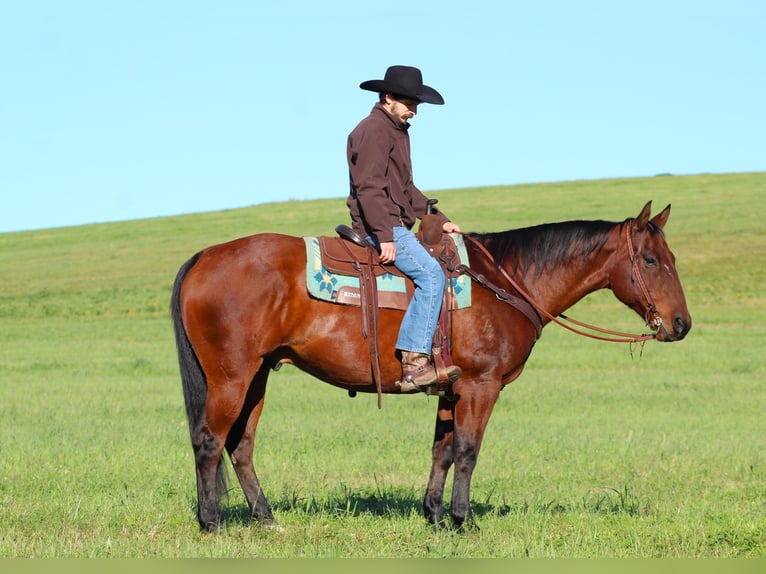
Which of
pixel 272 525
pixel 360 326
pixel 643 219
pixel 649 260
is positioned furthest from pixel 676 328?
pixel 272 525

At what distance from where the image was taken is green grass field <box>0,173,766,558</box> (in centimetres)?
713

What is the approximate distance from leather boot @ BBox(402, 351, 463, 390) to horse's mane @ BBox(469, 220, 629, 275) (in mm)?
1107

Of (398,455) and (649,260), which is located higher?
(649,260)

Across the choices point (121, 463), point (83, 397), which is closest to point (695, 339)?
point (83, 397)

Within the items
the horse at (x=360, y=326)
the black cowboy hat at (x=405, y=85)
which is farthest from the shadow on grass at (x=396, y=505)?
the black cowboy hat at (x=405, y=85)

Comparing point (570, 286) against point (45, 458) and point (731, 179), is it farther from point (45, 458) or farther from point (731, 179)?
point (731, 179)

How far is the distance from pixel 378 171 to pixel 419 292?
36.8 inches

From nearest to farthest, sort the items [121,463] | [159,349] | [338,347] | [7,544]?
1. [7,544]
2. [338,347]
3. [121,463]
4. [159,349]

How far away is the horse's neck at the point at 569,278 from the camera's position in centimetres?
807

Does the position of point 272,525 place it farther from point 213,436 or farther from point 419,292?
point 419,292

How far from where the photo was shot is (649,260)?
791 centimetres

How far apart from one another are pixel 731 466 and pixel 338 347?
5608 millimetres

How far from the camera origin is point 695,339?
26797 mm

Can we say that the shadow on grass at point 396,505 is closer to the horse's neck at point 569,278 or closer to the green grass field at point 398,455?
the green grass field at point 398,455
